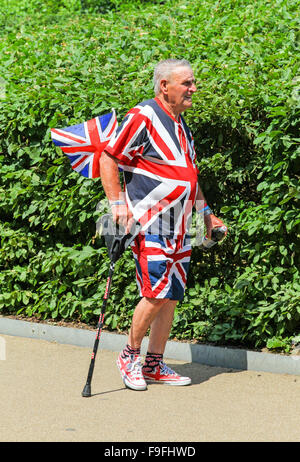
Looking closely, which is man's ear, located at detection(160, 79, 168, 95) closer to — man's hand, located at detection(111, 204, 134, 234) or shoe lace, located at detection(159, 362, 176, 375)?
man's hand, located at detection(111, 204, 134, 234)

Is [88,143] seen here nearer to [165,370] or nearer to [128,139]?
[128,139]

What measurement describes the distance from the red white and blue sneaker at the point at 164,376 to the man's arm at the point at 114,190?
42.7 inches

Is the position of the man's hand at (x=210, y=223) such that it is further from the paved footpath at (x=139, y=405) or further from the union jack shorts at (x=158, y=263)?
the paved footpath at (x=139, y=405)

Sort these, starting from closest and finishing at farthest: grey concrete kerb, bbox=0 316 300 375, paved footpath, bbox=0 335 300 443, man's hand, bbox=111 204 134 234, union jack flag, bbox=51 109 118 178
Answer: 1. paved footpath, bbox=0 335 300 443
2. man's hand, bbox=111 204 134 234
3. grey concrete kerb, bbox=0 316 300 375
4. union jack flag, bbox=51 109 118 178

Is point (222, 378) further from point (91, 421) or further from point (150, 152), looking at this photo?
point (150, 152)

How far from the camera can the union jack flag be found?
5.57 metres

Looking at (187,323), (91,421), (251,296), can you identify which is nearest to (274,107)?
(251,296)

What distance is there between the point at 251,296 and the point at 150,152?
1.61 m

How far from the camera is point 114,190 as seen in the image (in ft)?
16.3

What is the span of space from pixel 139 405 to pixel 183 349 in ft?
4.06

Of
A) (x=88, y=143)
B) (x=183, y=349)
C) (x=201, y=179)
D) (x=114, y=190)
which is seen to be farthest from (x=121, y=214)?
(x=183, y=349)

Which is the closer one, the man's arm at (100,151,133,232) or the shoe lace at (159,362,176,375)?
the man's arm at (100,151,133,232)

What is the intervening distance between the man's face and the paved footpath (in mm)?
1997

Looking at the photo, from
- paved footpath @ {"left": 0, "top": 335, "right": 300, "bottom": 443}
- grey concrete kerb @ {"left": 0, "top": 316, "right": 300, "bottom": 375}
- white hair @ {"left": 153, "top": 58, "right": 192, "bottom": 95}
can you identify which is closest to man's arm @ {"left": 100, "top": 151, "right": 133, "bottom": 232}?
white hair @ {"left": 153, "top": 58, "right": 192, "bottom": 95}
